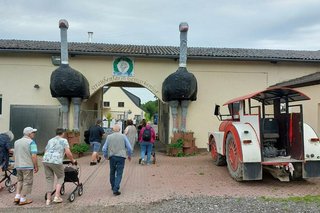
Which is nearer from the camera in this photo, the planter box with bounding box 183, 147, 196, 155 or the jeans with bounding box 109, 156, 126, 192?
the jeans with bounding box 109, 156, 126, 192

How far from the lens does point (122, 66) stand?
15.7 m

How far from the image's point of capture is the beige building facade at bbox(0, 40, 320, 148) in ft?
50.2

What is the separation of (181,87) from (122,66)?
3.22 metres

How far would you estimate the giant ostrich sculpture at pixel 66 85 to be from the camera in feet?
44.7

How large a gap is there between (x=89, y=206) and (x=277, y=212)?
11.5 feet

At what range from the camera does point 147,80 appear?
621 inches

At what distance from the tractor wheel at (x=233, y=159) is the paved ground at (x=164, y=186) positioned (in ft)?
0.73

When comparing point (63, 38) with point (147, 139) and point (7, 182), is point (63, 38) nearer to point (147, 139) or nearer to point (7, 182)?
point (147, 139)

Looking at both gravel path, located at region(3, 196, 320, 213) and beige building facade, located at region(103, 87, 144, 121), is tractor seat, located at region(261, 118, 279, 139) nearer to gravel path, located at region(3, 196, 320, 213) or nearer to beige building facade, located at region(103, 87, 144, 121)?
gravel path, located at region(3, 196, 320, 213)

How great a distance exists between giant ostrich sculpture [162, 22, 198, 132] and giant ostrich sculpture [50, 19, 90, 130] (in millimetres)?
3455

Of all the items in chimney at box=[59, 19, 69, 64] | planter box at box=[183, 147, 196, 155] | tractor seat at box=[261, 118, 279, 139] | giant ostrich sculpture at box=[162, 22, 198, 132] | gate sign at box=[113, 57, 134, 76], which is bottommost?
planter box at box=[183, 147, 196, 155]

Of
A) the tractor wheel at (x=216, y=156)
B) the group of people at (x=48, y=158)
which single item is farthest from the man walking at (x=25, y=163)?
the tractor wheel at (x=216, y=156)

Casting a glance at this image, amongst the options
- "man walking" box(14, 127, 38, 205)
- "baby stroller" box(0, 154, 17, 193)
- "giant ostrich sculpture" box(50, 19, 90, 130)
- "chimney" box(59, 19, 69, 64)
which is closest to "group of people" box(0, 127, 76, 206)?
"man walking" box(14, 127, 38, 205)

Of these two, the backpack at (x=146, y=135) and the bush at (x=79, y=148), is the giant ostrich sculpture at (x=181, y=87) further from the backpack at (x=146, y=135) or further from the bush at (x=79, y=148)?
the bush at (x=79, y=148)
